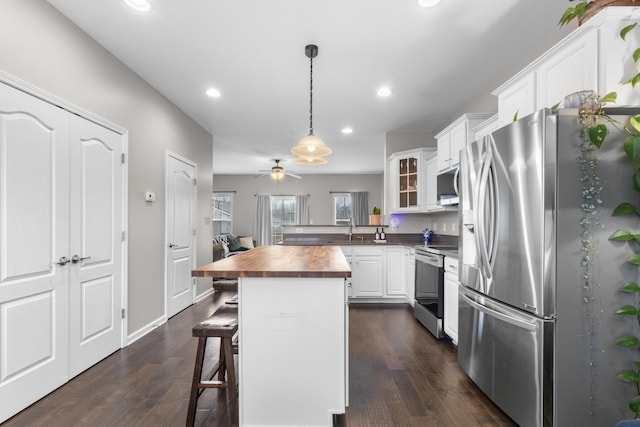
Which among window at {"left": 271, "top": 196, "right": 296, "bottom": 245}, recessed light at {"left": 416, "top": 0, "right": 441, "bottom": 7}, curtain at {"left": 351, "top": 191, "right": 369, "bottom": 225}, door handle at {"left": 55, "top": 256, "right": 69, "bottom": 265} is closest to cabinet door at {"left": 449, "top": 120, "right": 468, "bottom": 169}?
recessed light at {"left": 416, "top": 0, "right": 441, "bottom": 7}

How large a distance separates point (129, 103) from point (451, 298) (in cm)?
369

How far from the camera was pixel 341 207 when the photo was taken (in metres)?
9.66

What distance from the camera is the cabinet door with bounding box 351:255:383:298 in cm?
465

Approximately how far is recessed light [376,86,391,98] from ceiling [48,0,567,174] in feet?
0.24

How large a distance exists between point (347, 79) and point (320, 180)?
6.34 meters

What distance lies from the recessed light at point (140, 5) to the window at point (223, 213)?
7.60 metres

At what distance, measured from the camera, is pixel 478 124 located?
10.1 feet

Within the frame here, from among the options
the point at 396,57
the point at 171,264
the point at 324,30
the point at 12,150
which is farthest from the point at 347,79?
the point at 171,264

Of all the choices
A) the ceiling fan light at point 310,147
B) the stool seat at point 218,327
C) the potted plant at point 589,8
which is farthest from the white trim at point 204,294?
the potted plant at point 589,8

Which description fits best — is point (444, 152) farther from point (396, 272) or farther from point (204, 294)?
point (204, 294)

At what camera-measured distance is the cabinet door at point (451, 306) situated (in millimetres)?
2928

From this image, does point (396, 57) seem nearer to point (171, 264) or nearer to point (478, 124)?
point (478, 124)

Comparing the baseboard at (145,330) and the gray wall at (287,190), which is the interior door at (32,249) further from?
the gray wall at (287,190)

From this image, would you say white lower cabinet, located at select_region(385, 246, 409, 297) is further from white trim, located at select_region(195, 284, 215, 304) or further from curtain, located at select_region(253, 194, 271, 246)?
curtain, located at select_region(253, 194, 271, 246)
